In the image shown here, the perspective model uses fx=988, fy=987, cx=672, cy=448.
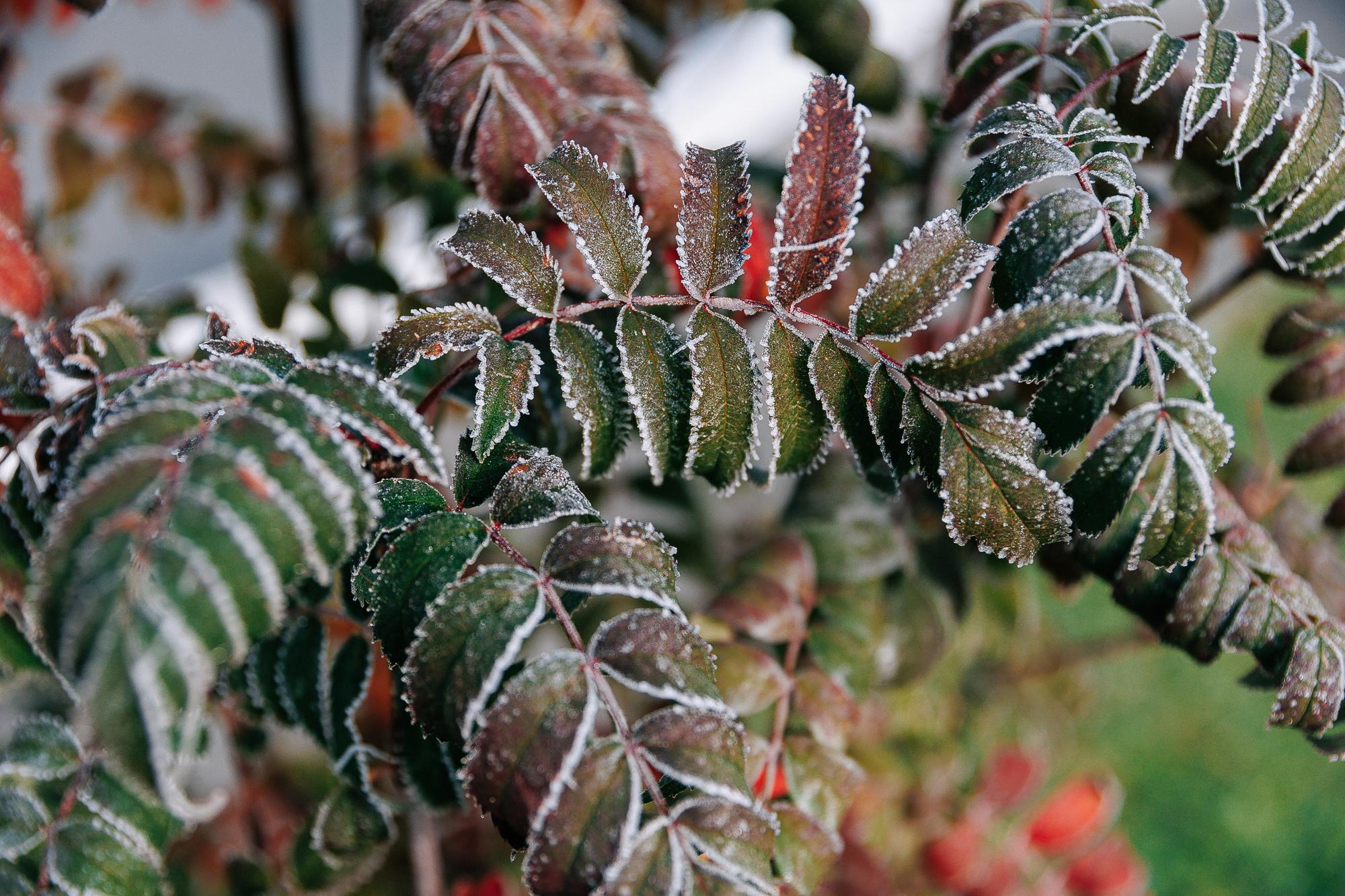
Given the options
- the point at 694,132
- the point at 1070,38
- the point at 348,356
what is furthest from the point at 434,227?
the point at 694,132

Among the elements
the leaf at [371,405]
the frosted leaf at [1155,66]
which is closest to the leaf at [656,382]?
the leaf at [371,405]

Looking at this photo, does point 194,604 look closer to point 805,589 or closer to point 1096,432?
point 805,589

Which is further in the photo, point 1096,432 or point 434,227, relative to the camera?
point 434,227

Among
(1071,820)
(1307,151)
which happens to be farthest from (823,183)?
(1071,820)

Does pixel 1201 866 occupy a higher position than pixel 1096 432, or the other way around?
pixel 1096 432

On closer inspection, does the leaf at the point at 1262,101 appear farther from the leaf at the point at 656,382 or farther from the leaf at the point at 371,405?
the leaf at the point at 371,405

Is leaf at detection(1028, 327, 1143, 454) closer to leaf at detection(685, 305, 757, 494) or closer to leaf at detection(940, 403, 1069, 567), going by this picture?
leaf at detection(940, 403, 1069, 567)

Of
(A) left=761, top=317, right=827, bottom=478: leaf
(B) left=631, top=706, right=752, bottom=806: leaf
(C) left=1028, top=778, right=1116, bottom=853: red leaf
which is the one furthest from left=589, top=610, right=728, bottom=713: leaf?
(C) left=1028, top=778, right=1116, bottom=853: red leaf
